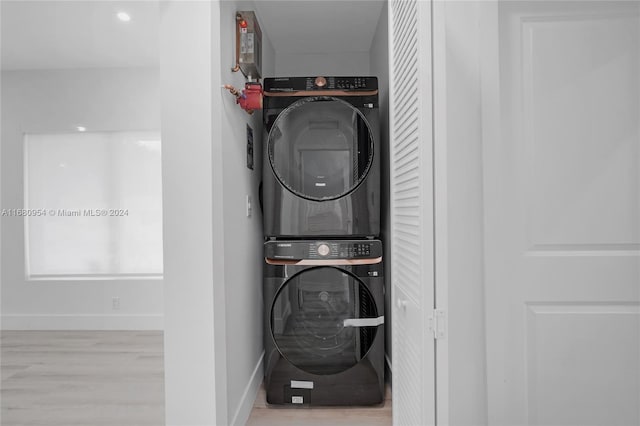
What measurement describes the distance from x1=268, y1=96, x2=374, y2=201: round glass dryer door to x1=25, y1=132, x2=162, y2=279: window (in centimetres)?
237

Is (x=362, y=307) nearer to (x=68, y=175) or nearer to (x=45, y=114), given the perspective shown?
(x=68, y=175)

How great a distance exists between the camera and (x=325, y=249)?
2295mm

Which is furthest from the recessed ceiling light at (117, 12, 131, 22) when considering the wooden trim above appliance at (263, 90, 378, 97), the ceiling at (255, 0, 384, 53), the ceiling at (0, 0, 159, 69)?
the wooden trim above appliance at (263, 90, 378, 97)

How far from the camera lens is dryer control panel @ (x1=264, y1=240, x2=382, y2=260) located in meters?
2.30

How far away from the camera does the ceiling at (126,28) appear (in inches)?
108

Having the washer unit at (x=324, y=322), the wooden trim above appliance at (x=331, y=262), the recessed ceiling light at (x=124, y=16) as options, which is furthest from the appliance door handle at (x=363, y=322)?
the recessed ceiling light at (x=124, y=16)

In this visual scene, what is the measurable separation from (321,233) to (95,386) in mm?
1931

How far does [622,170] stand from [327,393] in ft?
5.97

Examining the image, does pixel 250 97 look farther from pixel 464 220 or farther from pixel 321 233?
pixel 464 220

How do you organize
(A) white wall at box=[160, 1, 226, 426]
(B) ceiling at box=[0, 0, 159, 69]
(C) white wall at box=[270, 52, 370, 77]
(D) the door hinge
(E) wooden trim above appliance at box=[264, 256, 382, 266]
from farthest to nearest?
(C) white wall at box=[270, 52, 370, 77], (B) ceiling at box=[0, 0, 159, 69], (E) wooden trim above appliance at box=[264, 256, 382, 266], (A) white wall at box=[160, 1, 226, 426], (D) the door hinge

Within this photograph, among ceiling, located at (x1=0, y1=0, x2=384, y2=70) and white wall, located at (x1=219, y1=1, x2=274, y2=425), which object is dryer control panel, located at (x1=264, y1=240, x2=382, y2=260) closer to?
white wall, located at (x1=219, y1=1, x2=274, y2=425)

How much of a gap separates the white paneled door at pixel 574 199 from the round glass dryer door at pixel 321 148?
1.17 metres

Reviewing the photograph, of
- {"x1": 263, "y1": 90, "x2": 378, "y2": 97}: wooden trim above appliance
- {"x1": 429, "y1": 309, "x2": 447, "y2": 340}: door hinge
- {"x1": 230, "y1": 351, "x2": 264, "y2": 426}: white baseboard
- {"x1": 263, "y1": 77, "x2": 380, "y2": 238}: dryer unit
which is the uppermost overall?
{"x1": 263, "y1": 90, "x2": 378, "y2": 97}: wooden trim above appliance

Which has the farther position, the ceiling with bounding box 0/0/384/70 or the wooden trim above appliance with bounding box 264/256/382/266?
the ceiling with bounding box 0/0/384/70
